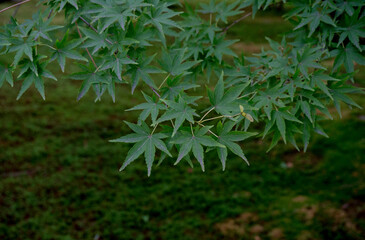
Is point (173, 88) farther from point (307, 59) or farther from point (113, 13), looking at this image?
point (307, 59)

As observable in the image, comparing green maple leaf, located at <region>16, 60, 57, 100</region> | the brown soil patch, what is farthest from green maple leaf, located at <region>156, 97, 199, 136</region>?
the brown soil patch

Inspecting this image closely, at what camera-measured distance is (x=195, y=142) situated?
4.06 ft

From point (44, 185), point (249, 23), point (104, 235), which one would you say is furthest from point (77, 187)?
point (249, 23)

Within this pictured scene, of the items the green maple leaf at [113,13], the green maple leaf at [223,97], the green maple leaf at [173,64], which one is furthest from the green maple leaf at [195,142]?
the green maple leaf at [113,13]

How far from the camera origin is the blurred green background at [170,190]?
289cm

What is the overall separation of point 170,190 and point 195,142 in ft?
7.03

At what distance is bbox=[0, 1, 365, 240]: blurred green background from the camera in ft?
9.50

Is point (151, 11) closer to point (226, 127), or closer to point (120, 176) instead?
point (226, 127)

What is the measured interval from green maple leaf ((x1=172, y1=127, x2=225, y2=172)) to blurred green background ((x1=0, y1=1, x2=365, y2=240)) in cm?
151

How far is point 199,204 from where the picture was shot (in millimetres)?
3135

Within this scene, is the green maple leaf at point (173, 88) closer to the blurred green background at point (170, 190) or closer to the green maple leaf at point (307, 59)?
the green maple leaf at point (307, 59)

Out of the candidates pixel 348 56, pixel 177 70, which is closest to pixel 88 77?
pixel 177 70

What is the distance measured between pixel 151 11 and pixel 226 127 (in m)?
0.61

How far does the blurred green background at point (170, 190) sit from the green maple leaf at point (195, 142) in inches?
59.4
